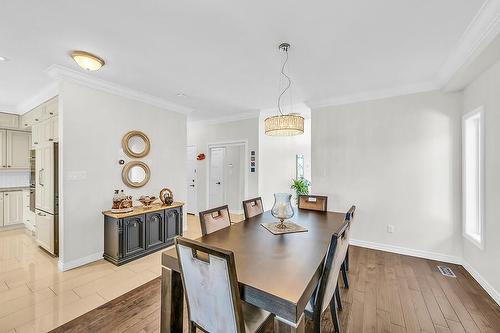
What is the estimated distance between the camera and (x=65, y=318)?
188 centimetres

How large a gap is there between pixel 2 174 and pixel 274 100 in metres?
5.60

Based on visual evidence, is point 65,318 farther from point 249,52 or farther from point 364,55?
point 364,55

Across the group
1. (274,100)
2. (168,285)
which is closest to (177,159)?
(274,100)

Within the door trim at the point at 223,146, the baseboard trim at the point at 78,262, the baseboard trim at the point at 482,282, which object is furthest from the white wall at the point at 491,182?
the baseboard trim at the point at 78,262

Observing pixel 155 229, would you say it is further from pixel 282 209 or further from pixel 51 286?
pixel 282 209

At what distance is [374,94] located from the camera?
347 centimetres

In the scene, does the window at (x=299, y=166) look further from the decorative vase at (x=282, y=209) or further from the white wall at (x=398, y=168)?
the decorative vase at (x=282, y=209)

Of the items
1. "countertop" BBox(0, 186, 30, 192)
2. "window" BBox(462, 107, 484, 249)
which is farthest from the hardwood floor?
"countertop" BBox(0, 186, 30, 192)

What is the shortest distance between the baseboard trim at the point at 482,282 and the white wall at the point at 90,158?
14.9ft

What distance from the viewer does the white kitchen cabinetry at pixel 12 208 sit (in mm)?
4301

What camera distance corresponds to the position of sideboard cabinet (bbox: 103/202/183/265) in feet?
9.54

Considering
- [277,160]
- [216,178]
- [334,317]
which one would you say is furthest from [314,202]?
[216,178]

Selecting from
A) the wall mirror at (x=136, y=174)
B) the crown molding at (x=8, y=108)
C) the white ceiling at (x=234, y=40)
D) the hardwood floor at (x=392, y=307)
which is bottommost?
the hardwood floor at (x=392, y=307)

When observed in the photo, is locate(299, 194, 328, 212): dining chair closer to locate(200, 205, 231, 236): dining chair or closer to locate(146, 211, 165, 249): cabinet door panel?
locate(200, 205, 231, 236): dining chair
